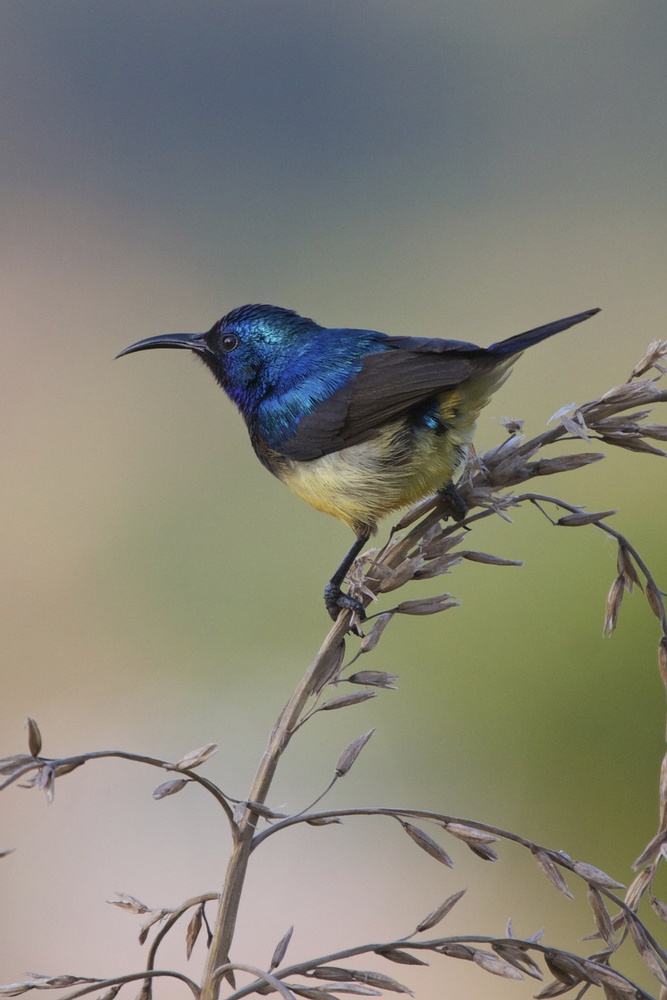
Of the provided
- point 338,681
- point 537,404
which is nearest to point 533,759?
point 537,404

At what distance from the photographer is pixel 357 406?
Answer: 166 centimetres

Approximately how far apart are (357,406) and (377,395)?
50mm

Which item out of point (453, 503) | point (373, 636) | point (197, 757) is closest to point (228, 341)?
point (453, 503)

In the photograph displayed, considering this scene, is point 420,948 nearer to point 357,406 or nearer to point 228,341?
point 357,406

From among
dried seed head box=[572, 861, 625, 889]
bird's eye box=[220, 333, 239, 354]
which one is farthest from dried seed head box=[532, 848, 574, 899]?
bird's eye box=[220, 333, 239, 354]

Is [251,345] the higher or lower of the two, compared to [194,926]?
higher

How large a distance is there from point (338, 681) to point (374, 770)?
2.06 m

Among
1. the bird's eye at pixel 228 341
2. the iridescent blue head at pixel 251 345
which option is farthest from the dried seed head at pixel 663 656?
the bird's eye at pixel 228 341

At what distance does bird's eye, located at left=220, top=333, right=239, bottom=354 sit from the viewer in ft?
6.34

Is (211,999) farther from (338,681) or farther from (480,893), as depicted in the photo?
(480,893)

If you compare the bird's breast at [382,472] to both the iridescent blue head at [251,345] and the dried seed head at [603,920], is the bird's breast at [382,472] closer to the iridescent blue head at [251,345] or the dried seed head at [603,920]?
the iridescent blue head at [251,345]

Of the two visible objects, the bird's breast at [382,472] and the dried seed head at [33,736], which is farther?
the bird's breast at [382,472]

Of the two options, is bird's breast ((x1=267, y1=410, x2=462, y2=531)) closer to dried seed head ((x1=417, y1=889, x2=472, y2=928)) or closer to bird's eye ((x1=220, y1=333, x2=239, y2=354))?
bird's eye ((x1=220, y1=333, x2=239, y2=354))

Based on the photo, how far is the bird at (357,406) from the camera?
5.10ft
